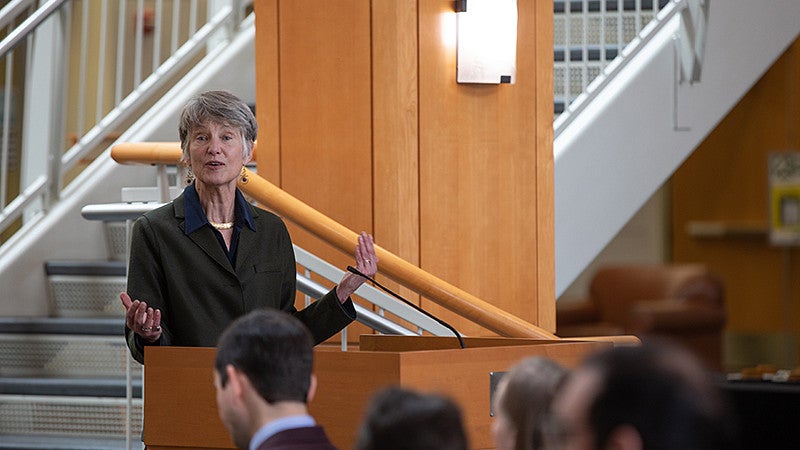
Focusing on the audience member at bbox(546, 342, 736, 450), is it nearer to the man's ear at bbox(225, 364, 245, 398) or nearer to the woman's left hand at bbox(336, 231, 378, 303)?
the man's ear at bbox(225, 364, 245, 398)

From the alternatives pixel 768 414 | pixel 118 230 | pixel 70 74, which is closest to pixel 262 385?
pixel 118 230

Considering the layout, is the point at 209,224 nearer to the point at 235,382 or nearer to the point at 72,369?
the point at 235,382

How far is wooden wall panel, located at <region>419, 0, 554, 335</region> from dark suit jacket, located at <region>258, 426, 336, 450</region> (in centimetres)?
261

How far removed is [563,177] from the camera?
554 centimetres

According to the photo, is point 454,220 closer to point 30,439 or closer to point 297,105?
point 297,105

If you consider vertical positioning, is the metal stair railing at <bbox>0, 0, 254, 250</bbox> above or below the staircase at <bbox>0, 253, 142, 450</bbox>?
above

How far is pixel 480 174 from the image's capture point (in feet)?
15.3

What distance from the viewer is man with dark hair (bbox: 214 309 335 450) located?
1.92 m

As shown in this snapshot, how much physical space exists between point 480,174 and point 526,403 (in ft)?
9.57

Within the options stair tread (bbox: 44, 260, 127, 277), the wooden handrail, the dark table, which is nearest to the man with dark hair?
the wooden handrail

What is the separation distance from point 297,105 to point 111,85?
369cm

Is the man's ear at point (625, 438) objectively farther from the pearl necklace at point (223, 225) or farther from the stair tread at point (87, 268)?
the stair tread at point (87, 268)

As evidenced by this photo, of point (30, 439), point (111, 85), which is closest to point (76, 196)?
point (30, 439)

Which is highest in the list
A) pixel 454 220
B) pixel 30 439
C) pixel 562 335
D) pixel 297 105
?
pixel 297 105
